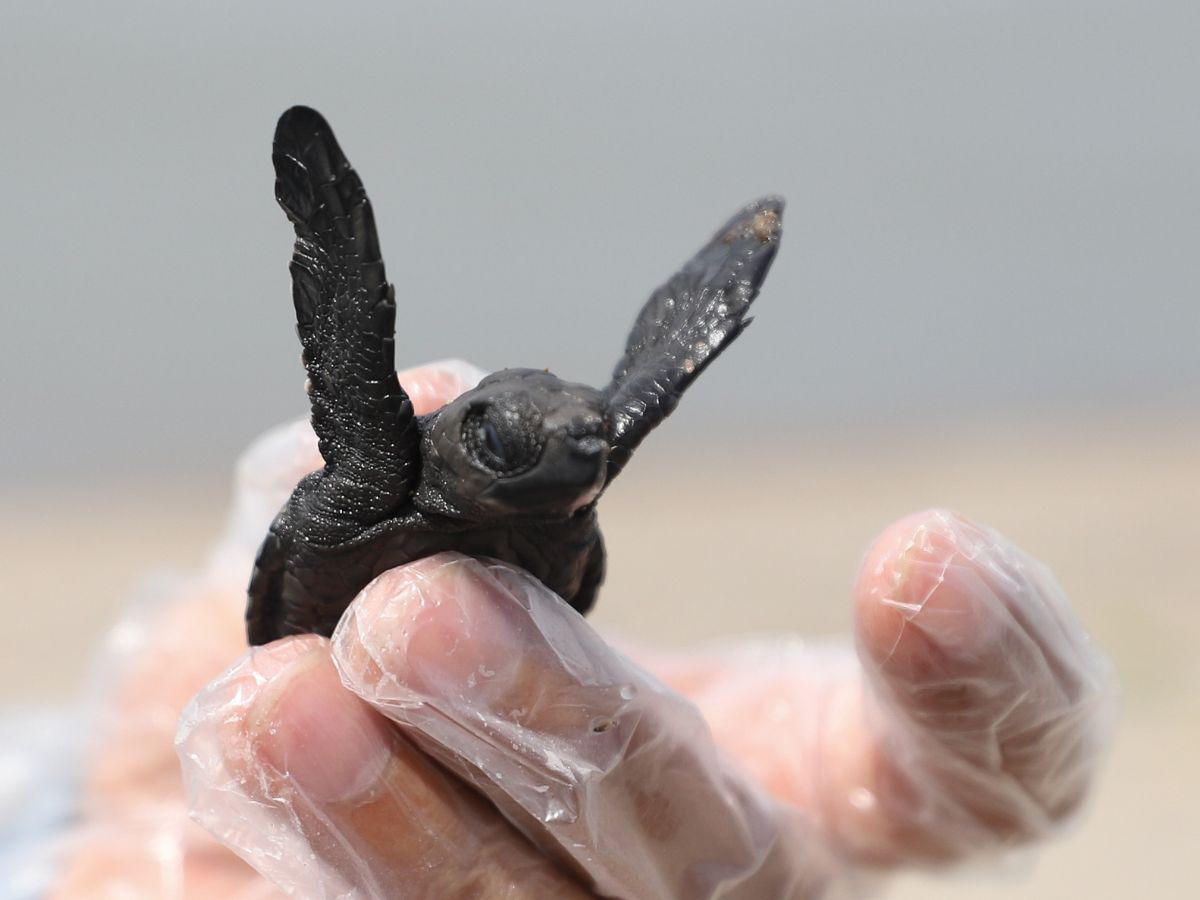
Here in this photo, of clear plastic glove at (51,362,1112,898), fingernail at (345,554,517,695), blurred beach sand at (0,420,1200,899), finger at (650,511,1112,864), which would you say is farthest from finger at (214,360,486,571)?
blurred beach sand at (0,420,1200,899)

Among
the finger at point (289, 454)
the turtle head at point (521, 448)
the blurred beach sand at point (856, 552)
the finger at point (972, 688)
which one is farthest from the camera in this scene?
the blurred beach sand at point (856, 552)

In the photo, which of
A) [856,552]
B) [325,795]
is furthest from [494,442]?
[856,552]

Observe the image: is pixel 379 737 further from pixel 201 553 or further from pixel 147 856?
pixel 201 553

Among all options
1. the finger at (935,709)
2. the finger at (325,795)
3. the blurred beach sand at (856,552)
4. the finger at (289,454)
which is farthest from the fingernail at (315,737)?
the blurred beach sand at (856,552)

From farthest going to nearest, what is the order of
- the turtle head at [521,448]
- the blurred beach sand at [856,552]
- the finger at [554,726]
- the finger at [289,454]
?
the blurred beach sand at [856,552] < the finger at [289,454] < the finger at [554,726] < the turtle head at [521,448]

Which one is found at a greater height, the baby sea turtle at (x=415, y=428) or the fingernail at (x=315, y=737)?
the baby sea turtle at (x=415, y=428)

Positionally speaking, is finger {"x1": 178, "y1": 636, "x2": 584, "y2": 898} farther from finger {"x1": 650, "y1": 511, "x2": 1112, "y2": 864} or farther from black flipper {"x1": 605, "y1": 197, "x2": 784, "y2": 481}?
finger {"x1": 650, "y1": 511, "x2": 1112, "y2": 864}

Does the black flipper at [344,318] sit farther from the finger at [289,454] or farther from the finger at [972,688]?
the finger at [972,688]

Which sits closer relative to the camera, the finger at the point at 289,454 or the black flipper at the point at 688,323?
the black flipper at the point at 688,323

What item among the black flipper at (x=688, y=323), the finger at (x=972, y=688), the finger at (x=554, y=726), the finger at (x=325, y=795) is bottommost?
the finger at (x=325, y=795)
